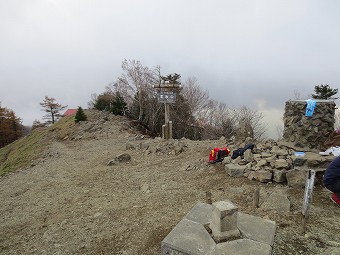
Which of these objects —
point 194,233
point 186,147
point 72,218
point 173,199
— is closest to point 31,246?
point 72,218

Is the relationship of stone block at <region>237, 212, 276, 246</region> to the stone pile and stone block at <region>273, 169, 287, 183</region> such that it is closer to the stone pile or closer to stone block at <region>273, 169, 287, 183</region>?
stone block at <region>273, 169, 287, 183</region>

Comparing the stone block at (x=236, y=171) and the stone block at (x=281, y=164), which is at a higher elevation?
the stone block at (x=281, y=164)

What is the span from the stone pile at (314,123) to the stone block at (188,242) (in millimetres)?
5303

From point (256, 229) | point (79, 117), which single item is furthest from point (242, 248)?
point (79, 117)

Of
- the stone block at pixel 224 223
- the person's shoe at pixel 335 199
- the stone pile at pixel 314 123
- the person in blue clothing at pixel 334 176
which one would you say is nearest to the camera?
the stone block at pixel 224 223

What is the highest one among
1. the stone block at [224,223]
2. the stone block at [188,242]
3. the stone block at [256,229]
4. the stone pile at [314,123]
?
the stone pile at [314,123]

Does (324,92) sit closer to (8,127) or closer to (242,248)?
(242,248)

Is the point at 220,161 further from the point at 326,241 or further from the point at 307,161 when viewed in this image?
the point at 326,241

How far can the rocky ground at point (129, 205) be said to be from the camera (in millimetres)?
4000

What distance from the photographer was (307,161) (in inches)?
229

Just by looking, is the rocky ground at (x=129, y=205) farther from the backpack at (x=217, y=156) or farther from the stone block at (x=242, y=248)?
the stone block at (x=242, y=248)

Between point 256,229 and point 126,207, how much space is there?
11.3 feet

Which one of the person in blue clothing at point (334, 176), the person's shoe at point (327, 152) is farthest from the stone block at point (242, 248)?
the person's shoe at point (327, 152)

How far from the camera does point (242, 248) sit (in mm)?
2457
